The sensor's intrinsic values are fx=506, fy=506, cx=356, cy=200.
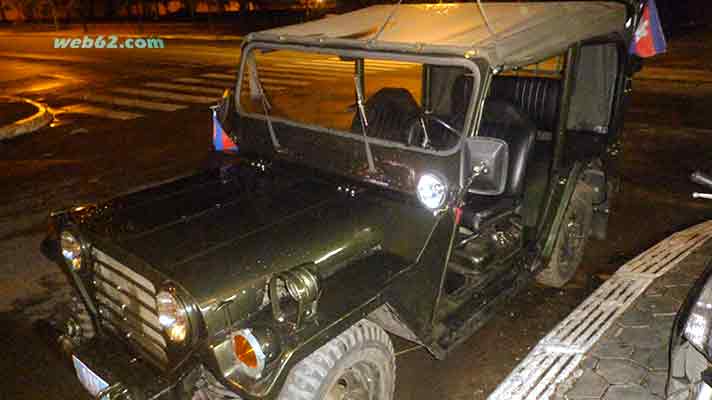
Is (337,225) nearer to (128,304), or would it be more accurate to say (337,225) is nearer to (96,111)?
(128,304)

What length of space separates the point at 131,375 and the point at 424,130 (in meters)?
2.11

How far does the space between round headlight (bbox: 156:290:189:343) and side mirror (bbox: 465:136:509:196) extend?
5.51 ft

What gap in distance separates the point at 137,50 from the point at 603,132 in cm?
2531

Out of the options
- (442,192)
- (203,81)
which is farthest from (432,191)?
(203,81)

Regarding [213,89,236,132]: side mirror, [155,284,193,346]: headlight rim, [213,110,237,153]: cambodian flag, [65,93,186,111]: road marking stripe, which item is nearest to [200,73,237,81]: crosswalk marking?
[65,93,186,111]: road marking stripe

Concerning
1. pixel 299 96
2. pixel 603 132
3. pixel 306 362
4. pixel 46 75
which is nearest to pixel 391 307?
pixel 306 362

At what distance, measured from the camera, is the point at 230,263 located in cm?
254

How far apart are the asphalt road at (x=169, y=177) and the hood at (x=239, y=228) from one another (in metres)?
1.00

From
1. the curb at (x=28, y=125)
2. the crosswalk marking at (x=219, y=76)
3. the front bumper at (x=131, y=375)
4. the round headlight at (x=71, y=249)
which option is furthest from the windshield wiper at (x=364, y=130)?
the crosswalk marking at (x=219, y=76)

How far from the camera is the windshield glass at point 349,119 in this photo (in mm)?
3121

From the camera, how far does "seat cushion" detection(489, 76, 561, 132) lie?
5.03 m

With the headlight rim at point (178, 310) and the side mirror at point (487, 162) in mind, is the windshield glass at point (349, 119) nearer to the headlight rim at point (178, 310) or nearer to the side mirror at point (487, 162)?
the side mirror at point (487, 162)

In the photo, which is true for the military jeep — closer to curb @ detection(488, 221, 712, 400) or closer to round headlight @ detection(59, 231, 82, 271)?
round headlight @ detection(59, 231, 82, 271)

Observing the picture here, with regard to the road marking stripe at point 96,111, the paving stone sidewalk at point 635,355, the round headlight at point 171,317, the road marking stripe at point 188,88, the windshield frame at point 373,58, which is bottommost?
the paving stone sidewalk at point 635,355
